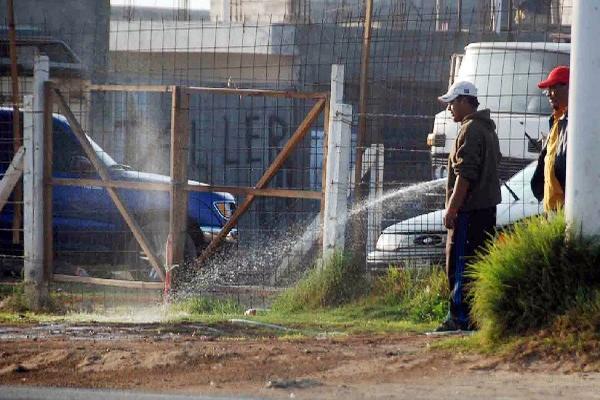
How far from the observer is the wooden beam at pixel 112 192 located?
11133 millimetres

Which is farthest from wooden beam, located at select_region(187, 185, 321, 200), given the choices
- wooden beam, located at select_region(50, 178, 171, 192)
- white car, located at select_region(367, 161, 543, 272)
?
white car, located at select_region(367, 161, 543, 272)

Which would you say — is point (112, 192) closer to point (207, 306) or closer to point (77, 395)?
point (207, 306)

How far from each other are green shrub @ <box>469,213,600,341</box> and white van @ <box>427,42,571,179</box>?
595 centimetres

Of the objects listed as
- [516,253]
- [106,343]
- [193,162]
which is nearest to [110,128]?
Answer: [193,162]

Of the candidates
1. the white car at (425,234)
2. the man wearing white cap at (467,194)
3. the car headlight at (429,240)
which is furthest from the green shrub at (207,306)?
the man wearing white cap at (467,194)

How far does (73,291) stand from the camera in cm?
1182

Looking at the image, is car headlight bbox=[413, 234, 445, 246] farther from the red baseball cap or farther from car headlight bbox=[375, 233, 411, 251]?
the red baseball cap

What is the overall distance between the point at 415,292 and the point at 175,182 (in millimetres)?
2438

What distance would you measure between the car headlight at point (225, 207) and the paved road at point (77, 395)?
6.66 meters

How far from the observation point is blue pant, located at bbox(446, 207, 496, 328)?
8.46 metres

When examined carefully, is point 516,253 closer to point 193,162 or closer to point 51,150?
point 51,150

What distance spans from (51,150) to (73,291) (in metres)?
1.43

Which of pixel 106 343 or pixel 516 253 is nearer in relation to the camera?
pixel 516 253

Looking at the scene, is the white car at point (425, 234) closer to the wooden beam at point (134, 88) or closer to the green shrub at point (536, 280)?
the wooden beam at point (134, 88)
